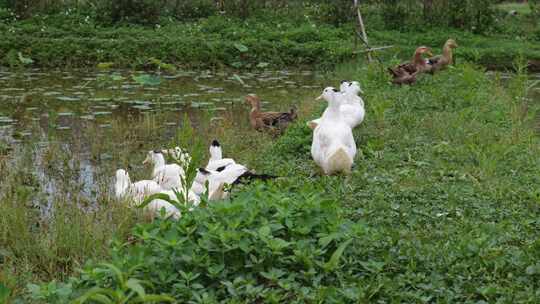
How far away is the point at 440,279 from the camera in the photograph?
3.91 m

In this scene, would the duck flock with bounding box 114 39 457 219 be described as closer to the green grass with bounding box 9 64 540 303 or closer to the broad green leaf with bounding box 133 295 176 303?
the green grass with bounding box 9 64 540 303

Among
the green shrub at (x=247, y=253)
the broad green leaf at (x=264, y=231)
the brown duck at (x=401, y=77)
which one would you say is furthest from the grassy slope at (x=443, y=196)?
the brown duck at (x=401, y=77)

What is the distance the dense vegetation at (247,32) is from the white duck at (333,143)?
8.58 metres

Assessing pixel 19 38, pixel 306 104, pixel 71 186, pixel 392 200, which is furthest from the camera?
pixel 19 38

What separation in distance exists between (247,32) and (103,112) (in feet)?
28.0

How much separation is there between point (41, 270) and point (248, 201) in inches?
64.5

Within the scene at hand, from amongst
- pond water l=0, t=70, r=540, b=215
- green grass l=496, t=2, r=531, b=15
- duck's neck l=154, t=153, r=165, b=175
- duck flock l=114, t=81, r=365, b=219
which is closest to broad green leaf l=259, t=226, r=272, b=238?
duck flock l=114, t=81, r=365, b=219

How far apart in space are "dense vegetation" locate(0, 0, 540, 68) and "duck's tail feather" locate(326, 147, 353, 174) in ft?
30.6

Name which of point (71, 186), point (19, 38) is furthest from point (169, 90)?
point (71, 186)

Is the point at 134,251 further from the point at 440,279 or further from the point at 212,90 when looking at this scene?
the point at 212,90

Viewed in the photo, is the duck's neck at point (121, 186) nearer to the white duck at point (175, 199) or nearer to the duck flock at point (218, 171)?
the duck flock at point (218, 171)

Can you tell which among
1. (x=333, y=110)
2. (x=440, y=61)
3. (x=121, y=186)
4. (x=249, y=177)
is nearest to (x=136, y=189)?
(x=121, y=186)

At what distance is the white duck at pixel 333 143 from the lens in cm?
617

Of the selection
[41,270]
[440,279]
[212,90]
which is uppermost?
[440,279]
